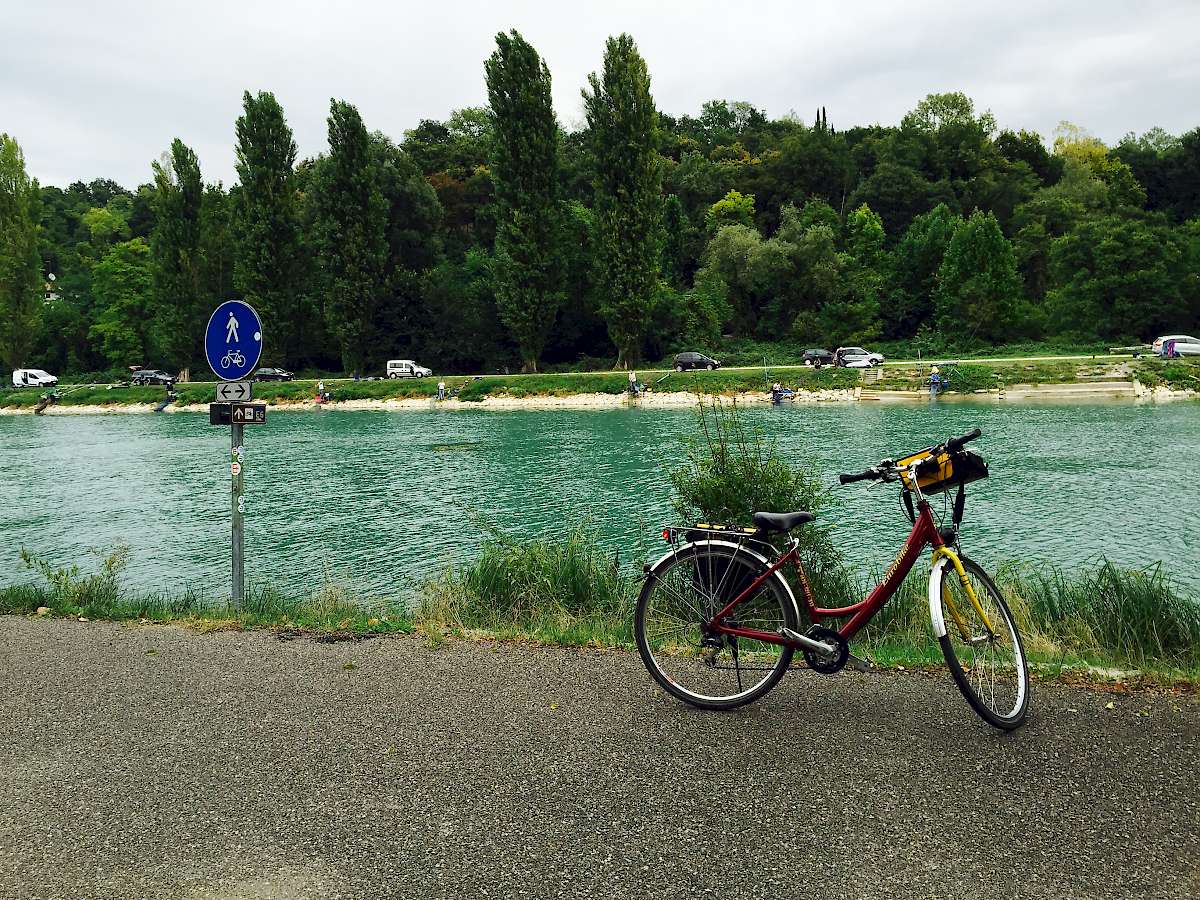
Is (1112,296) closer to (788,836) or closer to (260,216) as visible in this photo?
(260,216)

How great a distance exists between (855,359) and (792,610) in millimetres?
57765

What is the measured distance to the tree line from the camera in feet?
205

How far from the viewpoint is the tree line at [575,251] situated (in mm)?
62375

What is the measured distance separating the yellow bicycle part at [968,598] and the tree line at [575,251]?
192ft

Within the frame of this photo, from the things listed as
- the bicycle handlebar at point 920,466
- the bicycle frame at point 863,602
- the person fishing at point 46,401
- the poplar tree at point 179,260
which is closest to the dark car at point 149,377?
the poplar tree at point 179,260

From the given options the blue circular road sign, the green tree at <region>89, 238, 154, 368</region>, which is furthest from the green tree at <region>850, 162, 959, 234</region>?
the blue circular road sign

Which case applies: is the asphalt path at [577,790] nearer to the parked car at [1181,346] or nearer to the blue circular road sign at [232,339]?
the blue circular road sign at [232,339]

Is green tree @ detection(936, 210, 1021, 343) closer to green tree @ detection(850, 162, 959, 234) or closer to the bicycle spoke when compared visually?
green tree @ detection(850, 162, 959, 234)

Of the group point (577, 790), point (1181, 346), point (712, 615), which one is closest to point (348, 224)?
point (1181, 346)

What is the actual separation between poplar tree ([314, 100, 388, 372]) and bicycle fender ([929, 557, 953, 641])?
66.6m

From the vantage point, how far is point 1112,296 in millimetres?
63375

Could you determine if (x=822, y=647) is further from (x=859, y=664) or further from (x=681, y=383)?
(x=681, y=383)

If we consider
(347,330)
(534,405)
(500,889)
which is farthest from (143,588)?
(347,330)

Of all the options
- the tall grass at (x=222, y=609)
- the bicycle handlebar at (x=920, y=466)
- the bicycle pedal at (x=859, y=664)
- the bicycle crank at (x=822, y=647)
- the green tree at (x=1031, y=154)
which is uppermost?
the green tree at (x=1031, y=154)
